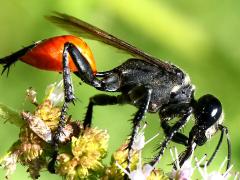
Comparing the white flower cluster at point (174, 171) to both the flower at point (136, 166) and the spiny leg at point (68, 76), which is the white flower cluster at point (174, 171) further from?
the spiny leg at point (68, 76)

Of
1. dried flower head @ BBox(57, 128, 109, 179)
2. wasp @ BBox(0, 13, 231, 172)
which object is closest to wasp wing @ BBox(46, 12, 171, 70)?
wasp @ BBox(0, 13, 231, 172)

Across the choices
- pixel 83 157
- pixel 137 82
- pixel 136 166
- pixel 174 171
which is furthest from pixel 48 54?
pixel 174 171

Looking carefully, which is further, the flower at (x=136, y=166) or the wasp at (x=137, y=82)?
the wasp at (x=137, y=82)

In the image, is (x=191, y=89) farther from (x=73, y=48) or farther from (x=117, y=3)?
(x=117, y=3)

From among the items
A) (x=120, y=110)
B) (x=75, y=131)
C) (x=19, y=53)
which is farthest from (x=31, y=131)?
(x=120, y=110)

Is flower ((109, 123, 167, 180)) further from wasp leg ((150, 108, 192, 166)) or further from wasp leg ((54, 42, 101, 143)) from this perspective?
wasp leg ((54, 42, 101, 143))

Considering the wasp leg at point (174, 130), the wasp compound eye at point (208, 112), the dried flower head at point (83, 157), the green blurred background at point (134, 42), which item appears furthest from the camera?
the green blurred background at point (134, 42)

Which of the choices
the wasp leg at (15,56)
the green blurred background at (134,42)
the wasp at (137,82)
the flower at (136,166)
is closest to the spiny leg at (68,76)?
the wasp at (137,82)
